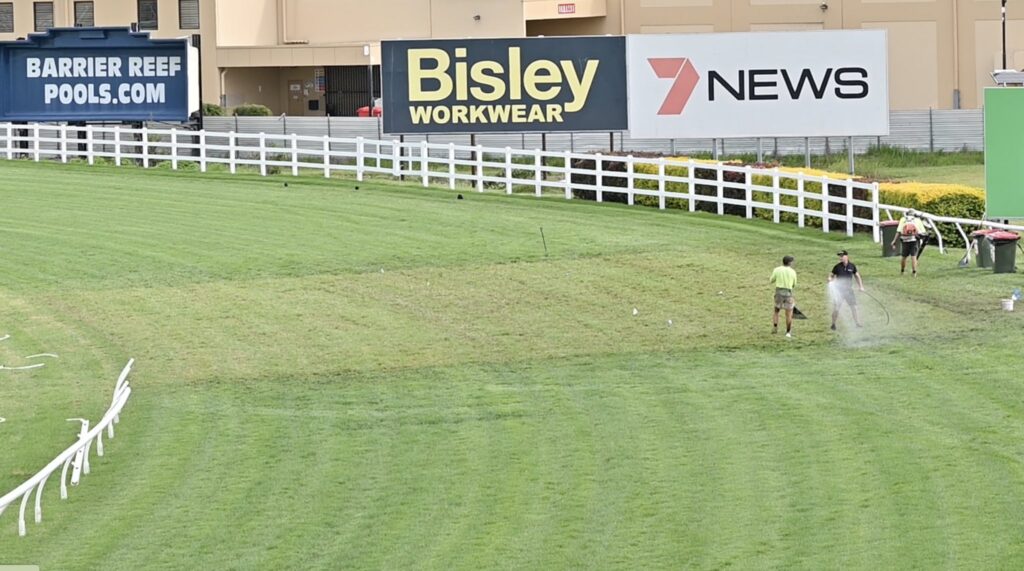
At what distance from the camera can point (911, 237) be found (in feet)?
99.0

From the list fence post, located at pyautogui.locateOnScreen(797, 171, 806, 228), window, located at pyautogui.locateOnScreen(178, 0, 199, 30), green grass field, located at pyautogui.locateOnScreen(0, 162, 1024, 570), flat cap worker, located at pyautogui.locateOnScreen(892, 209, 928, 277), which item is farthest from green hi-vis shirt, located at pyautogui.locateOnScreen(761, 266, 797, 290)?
window, located at pyautogui.locateOnScreen(178, 0, 199, 30)

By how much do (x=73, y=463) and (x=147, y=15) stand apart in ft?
161

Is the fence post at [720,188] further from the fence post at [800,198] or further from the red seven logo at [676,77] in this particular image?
the red seven logo at [676,77]

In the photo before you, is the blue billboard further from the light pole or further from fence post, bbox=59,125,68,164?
the light pole

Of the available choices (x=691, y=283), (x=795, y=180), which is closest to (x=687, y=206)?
(x=795, y=180)

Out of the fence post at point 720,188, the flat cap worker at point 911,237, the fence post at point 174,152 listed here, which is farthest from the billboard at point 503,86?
the flat cap worker at point 911,237

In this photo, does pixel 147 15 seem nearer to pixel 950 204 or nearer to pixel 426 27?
pixel 426 27

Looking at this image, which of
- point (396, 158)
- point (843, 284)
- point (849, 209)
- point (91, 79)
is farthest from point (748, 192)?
point (91, 79)

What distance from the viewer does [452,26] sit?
6544cm

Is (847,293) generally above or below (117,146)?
below

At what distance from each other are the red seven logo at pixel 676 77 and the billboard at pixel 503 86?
912 mm

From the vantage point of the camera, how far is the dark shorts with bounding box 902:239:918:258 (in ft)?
99.1

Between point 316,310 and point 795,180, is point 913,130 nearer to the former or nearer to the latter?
point 795,180

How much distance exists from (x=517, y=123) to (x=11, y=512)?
27.5 m
